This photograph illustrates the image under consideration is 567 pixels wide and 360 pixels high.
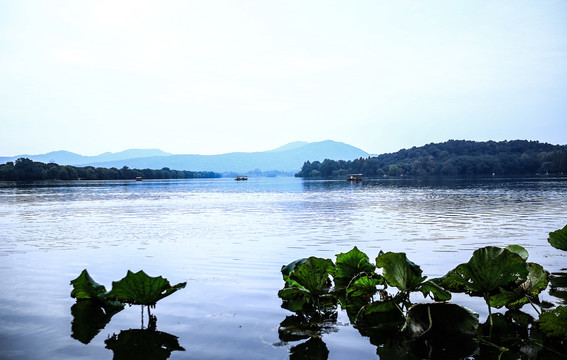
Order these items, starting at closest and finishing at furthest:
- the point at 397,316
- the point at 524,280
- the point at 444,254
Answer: the point at 524,280 < the point at 397,316 < the point at 444,254

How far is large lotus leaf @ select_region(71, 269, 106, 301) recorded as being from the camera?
26.1 feet

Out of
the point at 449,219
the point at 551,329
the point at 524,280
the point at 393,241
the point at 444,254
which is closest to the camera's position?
the point at 551,329

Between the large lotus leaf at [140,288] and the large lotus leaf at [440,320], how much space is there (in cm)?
386

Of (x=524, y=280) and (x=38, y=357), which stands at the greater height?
(x=524, y=280)

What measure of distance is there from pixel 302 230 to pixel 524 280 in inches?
662

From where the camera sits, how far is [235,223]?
28109mm

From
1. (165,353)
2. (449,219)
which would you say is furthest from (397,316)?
(449,219)

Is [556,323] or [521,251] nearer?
[556,323]

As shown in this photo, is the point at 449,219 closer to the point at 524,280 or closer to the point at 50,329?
the point at 524,280

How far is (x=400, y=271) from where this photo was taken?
732cm

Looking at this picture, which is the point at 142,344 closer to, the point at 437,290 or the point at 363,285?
the point at 363,285

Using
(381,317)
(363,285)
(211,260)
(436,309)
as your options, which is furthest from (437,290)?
(211,260)

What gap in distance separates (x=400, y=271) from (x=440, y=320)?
1042 millimetres

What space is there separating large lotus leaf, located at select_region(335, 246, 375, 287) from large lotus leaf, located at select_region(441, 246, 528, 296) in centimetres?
188
